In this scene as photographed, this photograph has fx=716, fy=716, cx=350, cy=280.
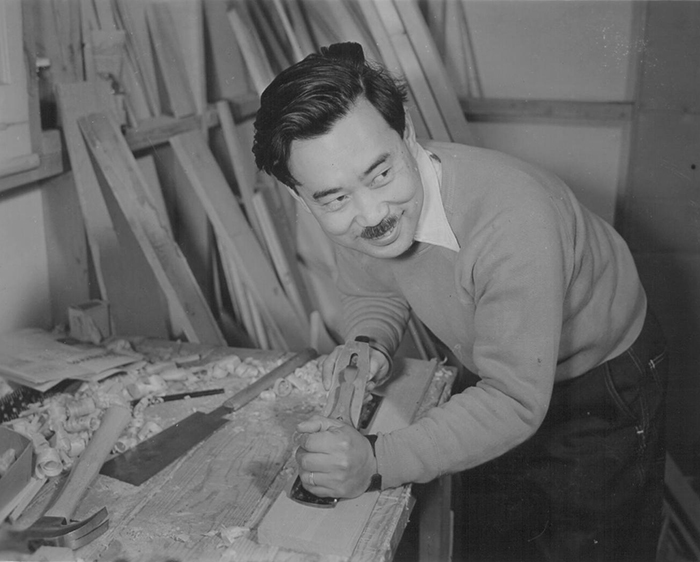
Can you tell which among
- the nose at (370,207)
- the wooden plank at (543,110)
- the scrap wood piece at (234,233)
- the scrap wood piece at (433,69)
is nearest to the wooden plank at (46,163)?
the scrap wood piece at (234,233)

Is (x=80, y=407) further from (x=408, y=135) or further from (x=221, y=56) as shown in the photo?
(x=221, y=56)

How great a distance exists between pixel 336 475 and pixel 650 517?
78 cm

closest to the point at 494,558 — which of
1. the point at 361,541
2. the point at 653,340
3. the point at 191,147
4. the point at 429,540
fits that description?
the point at 429,540

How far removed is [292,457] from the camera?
1.17 m

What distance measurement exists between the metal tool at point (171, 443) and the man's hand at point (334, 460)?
0.86ft

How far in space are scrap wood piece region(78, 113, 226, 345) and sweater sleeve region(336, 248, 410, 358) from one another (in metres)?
0.65

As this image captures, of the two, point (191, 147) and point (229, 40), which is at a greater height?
point (229, 40)

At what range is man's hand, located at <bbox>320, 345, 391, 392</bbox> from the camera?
1.27m

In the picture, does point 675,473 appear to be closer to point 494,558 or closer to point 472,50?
point 494,558

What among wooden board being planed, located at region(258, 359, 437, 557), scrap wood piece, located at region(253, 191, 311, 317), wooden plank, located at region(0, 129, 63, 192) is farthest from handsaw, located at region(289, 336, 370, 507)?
scrap wood piece, located at region(253, 191, 311, 317)

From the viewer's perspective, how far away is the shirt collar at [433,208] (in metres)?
1.14

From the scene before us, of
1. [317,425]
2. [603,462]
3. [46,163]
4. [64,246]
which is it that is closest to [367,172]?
[317,425]

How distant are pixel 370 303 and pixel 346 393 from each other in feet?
1.24

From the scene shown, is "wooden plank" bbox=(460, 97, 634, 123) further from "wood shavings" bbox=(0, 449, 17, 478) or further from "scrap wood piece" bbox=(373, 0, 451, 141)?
"wood shavings" bbox=(0, 449, 17, 478)
